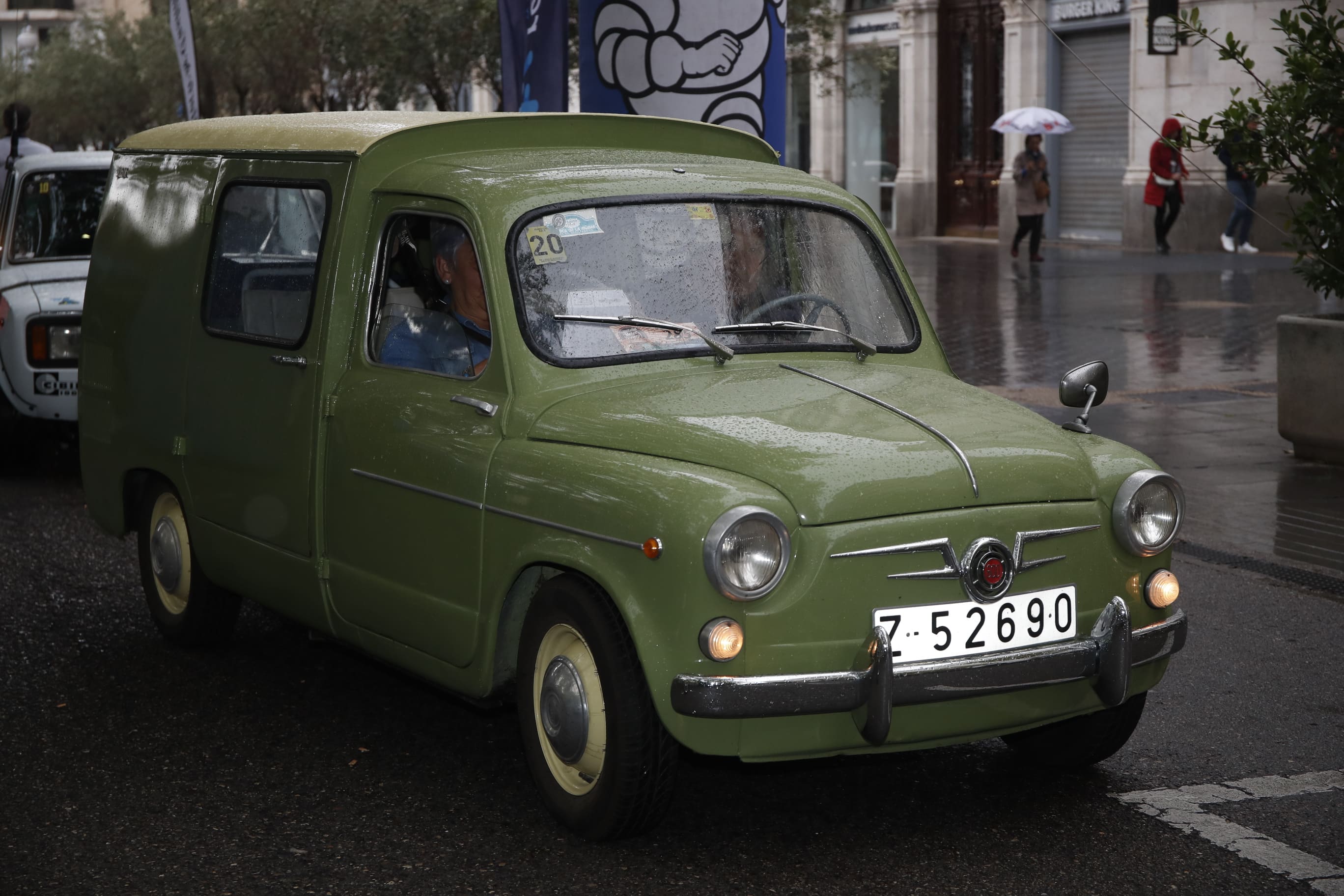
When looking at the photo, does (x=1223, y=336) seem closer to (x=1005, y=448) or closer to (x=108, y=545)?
(x=108, y=545)

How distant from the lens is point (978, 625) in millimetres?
4121

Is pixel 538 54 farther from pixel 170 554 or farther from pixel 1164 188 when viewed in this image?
pixel 1164 188

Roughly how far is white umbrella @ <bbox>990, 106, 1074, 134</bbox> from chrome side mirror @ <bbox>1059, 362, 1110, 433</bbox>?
22.5m

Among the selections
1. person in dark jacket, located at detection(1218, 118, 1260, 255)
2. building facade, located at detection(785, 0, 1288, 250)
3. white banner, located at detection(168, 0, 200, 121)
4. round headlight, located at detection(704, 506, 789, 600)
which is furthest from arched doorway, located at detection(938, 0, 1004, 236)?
round headlight, located at detection(704, 506, 789, 600)

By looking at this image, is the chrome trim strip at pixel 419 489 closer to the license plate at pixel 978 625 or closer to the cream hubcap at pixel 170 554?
the license plate at pixel 978 625

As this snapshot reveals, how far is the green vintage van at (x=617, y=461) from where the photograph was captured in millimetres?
4012

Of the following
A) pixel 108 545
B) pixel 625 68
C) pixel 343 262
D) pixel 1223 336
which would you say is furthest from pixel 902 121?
pixel 343 262

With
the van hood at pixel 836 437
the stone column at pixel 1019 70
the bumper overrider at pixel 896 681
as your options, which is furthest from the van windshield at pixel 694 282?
the stone column at pixel 1019 70

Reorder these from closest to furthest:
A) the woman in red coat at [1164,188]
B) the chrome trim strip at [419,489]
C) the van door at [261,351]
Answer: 1. the chrome trim strip at [419,489]
2. the van door at [261,351]
3. the woman in red coat at [1164,188]

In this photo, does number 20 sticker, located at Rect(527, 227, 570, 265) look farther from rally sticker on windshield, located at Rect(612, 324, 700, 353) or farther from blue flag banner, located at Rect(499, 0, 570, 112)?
blue flag banner, located at Rect(499, 0, 570, 112)

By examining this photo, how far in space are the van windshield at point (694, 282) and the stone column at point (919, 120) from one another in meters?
27.8

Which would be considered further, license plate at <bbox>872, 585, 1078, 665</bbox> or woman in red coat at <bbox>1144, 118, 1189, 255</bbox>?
Result: woman in red coat at <bbox>1144, 118, 1189, 255</bbox>

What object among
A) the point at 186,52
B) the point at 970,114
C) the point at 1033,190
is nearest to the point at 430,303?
the point at 186,52

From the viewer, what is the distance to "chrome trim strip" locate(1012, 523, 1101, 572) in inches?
164
